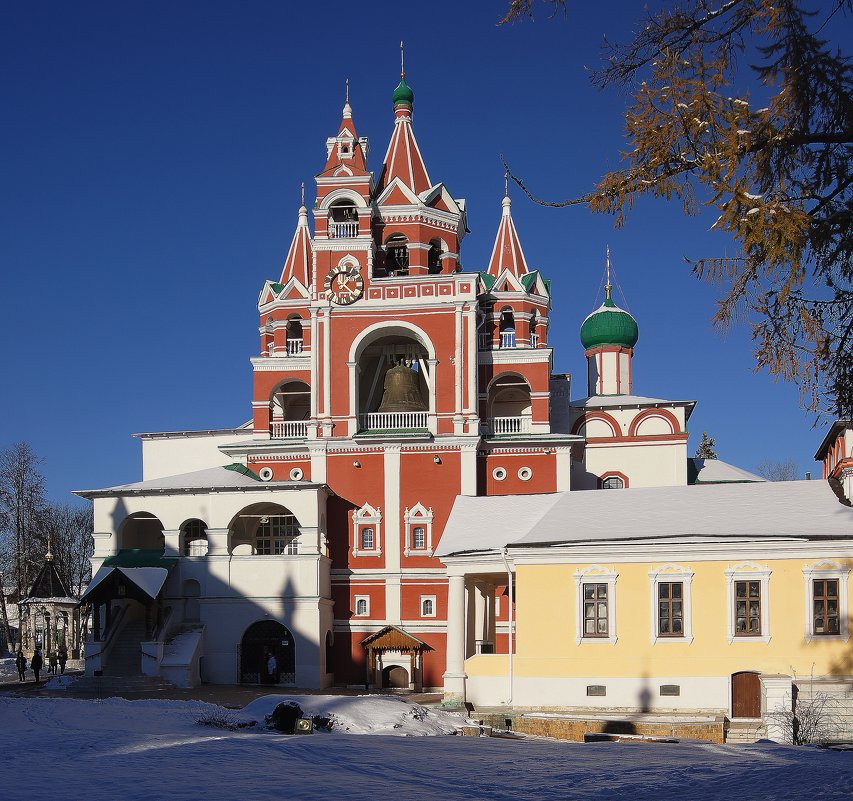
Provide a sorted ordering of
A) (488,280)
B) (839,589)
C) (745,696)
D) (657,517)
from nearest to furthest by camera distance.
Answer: (839,589), (745,696), (657,517), (488,280)

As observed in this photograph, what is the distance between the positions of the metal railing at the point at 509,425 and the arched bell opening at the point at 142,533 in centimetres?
1053

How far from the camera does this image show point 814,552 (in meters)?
23.4

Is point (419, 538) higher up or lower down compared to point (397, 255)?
lower down

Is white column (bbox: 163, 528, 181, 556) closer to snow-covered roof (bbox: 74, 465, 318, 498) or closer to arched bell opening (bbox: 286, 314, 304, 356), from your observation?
snow-covered roof (bbox: 74, 465, 318, 498)

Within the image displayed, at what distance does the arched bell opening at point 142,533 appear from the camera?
35.3 metres

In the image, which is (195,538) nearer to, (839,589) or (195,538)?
(195,538)

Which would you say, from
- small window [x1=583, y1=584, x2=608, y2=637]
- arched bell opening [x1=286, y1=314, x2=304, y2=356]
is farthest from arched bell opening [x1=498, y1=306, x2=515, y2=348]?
small window [x1=583, y1=584, x2=608, y2=637]

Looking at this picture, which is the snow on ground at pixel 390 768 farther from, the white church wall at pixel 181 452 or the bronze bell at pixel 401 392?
the white church wall at pixel 181 452

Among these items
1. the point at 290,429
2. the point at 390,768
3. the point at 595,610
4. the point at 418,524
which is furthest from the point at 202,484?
the point at 390,768

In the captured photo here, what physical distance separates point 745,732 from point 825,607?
327 cm

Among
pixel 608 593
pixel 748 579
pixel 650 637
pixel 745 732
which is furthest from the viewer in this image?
pixel 608 593

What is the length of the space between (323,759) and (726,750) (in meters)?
4.58

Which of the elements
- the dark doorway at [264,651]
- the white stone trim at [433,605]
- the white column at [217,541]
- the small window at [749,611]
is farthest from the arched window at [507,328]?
the small window at [749,611]

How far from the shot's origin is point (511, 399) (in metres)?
37.7
